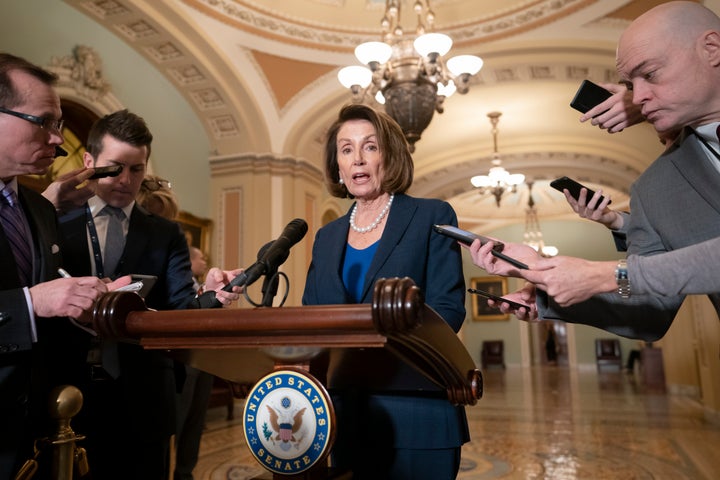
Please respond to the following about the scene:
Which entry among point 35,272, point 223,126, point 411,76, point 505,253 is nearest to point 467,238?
point 505,253

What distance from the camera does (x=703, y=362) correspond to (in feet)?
23.0

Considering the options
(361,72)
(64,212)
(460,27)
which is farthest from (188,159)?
(64,212)

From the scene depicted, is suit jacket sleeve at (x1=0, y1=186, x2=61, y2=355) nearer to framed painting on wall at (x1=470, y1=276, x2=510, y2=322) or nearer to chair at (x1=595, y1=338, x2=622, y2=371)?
framed painting on wall at (x1=470, y1=276, x2=510, y2=322)

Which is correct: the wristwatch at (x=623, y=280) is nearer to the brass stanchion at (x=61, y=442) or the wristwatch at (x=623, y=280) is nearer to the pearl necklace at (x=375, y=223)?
the pearl necklace at (x=375, y=223)

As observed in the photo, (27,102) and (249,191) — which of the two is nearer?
(27,102)

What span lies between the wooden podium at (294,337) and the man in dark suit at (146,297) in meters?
0.42

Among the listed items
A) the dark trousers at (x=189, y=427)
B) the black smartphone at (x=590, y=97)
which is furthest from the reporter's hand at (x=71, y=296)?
the dark trousers at (x=189, y=427)

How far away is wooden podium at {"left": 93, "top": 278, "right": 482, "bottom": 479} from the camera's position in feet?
2.60

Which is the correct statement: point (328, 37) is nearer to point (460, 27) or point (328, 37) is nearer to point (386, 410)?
point (460, 27)

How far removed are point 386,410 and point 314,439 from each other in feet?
1.14

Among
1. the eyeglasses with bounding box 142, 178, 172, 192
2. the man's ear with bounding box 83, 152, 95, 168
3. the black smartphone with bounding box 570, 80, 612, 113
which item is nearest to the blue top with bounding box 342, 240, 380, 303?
the black smartphone with bounding box 570, 80, 612, 113

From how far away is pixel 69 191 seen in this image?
176 centimetres

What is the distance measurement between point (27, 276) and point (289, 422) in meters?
0.90

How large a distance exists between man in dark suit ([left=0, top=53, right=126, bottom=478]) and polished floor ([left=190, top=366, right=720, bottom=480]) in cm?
266
